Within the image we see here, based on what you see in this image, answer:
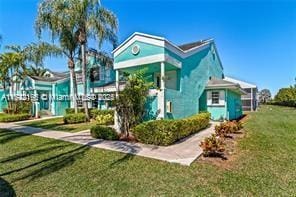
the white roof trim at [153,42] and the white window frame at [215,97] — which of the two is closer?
the white roof trim at [153,42]

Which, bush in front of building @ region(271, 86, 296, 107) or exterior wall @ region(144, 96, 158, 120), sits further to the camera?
bush in front of building @ region(271, 86, 296, 107)

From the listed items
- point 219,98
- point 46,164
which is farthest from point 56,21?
point 219,98

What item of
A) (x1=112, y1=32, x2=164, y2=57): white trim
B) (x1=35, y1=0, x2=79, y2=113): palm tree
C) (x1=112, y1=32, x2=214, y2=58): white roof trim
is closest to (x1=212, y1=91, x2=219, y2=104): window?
(x1=112, y1=32, x2=214, y2=58): white roof trim

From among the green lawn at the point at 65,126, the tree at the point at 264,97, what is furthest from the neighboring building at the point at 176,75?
the tree at the point at 264,97

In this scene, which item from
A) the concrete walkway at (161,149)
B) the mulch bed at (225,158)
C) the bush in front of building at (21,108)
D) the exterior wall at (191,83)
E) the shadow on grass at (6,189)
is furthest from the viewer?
the bush in front of building at (21,108)

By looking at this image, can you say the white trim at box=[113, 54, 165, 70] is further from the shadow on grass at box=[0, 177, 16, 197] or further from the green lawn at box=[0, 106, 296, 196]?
the shadow on grass at box=[0, 177, 16, 197]

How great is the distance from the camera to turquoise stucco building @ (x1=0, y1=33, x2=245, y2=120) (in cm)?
1325

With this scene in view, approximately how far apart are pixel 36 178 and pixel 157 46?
393 inches

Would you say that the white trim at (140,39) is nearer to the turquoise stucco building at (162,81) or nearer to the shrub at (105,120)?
the turquoise stucco building at (162,81)

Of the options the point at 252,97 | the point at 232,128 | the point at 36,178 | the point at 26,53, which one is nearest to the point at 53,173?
the point at 36,178

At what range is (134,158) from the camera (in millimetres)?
7473

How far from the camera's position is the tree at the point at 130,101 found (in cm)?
1120

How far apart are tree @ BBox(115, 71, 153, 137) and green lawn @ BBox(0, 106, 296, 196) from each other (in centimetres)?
287

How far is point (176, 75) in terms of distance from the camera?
15625mm
